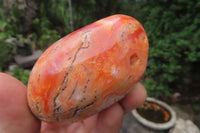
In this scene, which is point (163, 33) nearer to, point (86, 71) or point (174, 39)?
point (174, 39)

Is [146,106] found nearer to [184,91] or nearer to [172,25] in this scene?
[184,91]

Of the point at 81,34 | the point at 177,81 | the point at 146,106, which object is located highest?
the point at 81,34

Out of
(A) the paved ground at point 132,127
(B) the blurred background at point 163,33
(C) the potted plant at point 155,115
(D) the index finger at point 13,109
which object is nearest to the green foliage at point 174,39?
(B) the blurred background at point 163,33

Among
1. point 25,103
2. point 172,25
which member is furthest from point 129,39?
point 172,25

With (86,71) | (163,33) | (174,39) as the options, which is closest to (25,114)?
(86,71)

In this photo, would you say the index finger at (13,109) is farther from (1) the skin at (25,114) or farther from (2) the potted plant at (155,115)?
(2) the potted plant at (155,115)

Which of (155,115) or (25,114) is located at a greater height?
(25,114)

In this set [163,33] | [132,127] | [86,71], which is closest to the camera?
[86,71]
